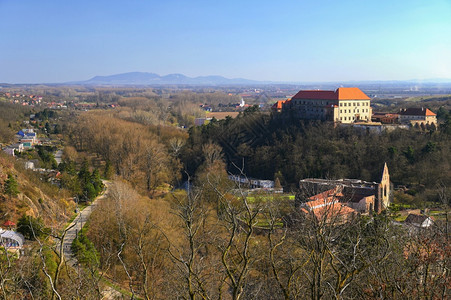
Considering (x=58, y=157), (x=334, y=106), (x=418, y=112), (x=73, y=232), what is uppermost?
(x=334, y=106)

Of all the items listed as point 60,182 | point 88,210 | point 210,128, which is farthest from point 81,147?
point 88,210

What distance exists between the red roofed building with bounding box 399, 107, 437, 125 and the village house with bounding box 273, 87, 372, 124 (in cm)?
241

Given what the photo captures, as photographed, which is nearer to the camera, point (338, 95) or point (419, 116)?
point (419, 116)

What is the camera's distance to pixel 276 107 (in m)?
34.8

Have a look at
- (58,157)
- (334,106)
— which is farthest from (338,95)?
(58,157)

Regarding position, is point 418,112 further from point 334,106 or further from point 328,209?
point 328,209

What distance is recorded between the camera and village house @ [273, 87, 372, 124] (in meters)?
30.8

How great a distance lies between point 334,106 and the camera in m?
30.2

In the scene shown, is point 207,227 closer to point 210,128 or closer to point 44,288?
point 44,288

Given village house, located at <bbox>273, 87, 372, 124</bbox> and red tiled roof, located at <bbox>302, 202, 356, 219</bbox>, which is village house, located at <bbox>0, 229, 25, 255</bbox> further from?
village house, located at <bbox>273, 87, 372, 124</bbox>

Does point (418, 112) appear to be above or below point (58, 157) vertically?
above

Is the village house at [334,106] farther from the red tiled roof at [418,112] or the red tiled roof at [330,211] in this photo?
the red tiled roof at [330,211]

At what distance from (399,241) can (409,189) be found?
15844mm

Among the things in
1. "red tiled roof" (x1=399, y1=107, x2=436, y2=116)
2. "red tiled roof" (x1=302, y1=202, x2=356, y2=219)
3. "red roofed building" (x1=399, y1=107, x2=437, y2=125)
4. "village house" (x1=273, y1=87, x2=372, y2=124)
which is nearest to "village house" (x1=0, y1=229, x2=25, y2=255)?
"red tiled roof" (x1=302, y1=202, x2=356, y2=219)
